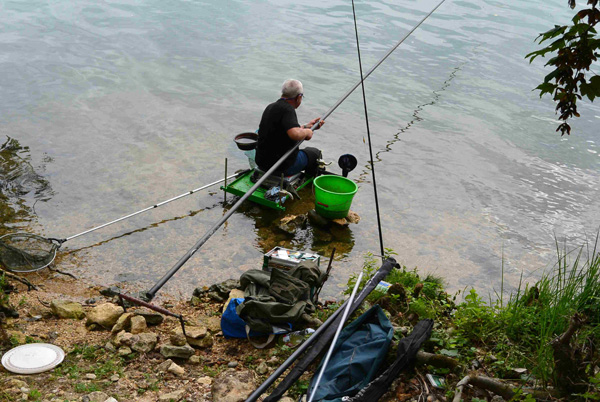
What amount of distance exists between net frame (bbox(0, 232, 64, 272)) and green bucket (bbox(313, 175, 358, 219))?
120 inches

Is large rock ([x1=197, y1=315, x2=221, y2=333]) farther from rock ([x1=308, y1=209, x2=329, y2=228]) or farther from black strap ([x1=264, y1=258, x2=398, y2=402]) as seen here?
rock ([x1=308, y1=209, x2=329, y2=228])

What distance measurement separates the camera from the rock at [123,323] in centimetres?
435

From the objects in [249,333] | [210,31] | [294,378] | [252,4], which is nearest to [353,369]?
[294,378]

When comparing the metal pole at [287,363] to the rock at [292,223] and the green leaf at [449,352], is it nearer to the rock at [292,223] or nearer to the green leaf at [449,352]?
the green leaf at [449,352]

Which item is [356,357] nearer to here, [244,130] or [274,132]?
[274,132]

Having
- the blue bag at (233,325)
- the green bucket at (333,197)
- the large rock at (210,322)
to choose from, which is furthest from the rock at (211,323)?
the green bucket at (333,197)

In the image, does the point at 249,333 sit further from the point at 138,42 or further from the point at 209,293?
the point at 138,42

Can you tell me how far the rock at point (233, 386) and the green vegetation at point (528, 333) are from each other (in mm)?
1163

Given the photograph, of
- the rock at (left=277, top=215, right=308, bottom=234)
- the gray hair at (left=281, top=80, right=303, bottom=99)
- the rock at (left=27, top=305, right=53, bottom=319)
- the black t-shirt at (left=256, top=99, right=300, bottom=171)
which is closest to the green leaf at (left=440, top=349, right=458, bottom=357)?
the rock at (left=277, top=215, right=308, bottom=234)

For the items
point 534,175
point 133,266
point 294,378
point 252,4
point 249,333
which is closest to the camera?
point 294,378

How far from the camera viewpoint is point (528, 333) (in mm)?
4035

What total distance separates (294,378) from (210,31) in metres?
13.9

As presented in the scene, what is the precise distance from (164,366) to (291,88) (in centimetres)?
403

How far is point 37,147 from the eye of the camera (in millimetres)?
8109
